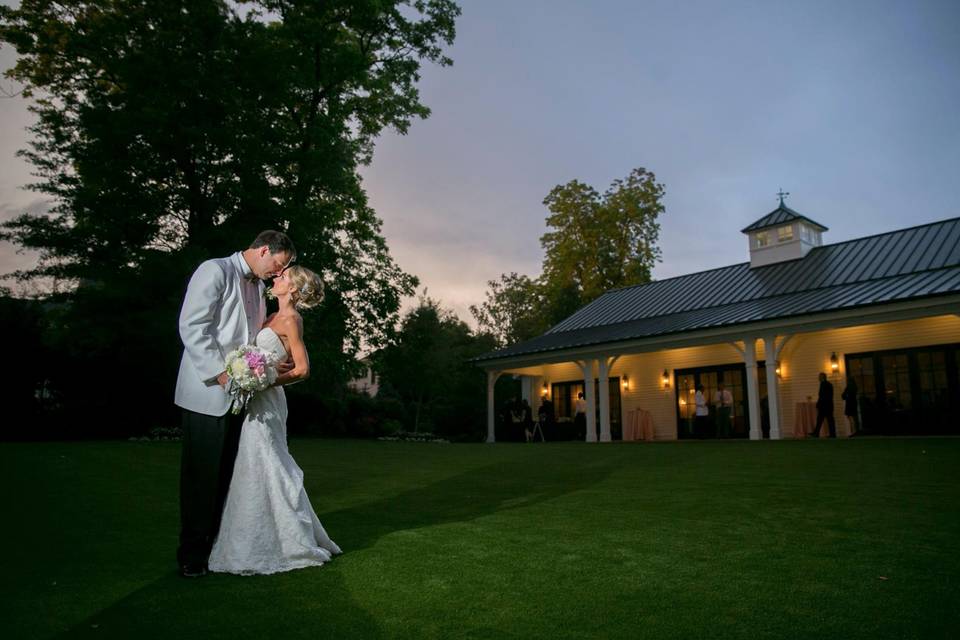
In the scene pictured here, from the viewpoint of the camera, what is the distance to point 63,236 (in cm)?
1656

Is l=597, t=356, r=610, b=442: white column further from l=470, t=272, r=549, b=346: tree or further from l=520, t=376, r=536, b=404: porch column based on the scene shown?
l=470, t=272, r=549, b=346: tree

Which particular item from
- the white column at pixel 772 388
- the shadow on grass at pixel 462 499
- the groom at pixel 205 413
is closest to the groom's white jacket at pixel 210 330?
the groom at pixel 205 413

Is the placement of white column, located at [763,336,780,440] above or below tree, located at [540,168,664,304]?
below

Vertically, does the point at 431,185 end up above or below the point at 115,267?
above

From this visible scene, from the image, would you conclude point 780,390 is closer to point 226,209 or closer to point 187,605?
point 226,209

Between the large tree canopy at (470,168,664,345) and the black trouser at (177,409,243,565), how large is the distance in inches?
1237

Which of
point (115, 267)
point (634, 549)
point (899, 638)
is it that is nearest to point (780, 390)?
point (634, 549)

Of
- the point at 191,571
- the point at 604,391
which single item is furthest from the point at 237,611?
the point at 604,391

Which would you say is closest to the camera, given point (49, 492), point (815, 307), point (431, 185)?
point (49, 492)

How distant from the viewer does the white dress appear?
11.9ft

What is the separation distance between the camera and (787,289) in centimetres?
1905

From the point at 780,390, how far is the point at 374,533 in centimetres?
1665

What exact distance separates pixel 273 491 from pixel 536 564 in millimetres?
1642

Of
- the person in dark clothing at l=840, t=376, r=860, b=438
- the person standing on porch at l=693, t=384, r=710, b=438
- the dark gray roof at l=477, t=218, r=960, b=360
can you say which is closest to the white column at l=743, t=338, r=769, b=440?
the dark gray roof at l=477, t=218, r=960, b=360
